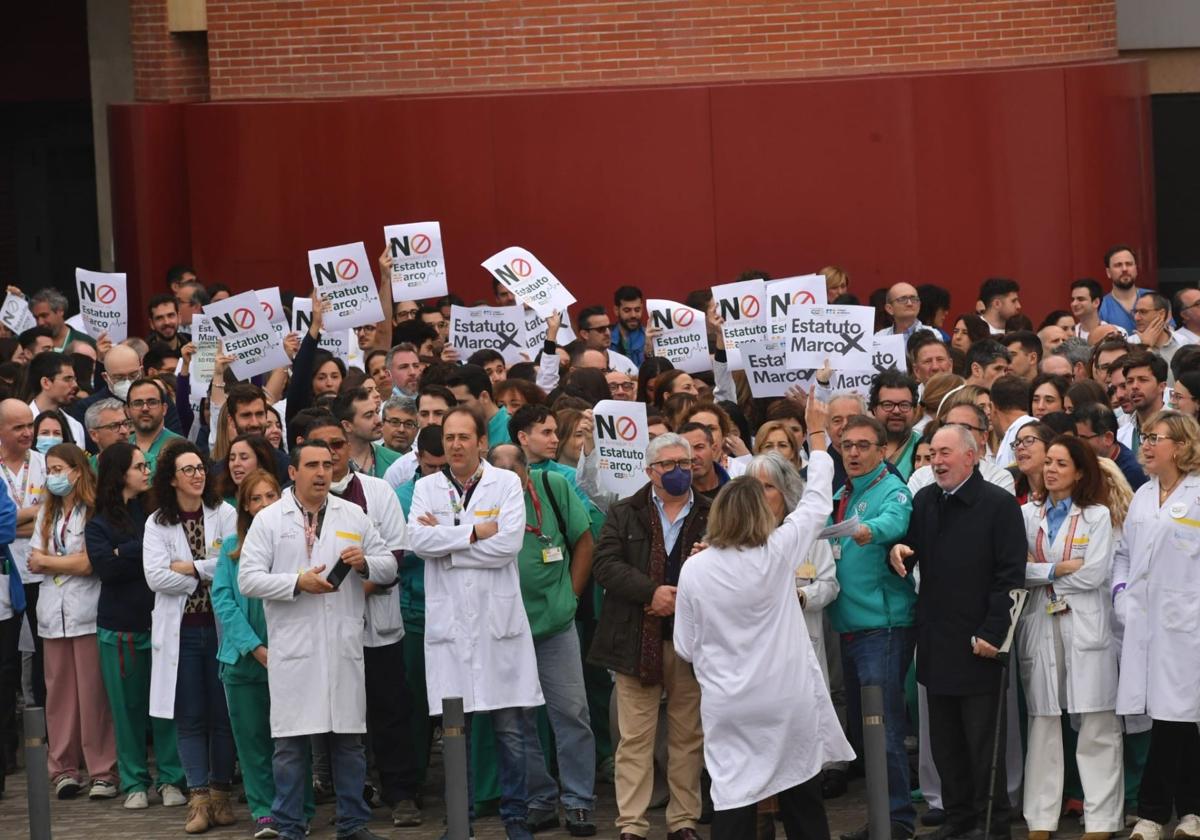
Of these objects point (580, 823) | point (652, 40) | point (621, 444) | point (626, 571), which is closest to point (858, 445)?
point (626, 571)

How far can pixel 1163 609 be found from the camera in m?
10.6

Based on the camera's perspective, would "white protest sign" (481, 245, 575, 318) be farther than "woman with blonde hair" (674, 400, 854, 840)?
Yes

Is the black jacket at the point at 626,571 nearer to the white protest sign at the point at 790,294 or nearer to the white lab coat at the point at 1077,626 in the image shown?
the white lab coat at the point at 1077,626

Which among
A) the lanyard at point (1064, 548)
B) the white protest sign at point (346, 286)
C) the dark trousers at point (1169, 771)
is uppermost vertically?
the white protest sign at point (346, 286)

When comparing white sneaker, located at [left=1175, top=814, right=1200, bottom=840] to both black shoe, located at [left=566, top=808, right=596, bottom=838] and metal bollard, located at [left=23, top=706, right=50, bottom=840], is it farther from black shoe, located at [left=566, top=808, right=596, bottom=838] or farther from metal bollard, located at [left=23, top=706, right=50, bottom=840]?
metal bollard, located at [left=23, top=706, right=50, bottom=840]

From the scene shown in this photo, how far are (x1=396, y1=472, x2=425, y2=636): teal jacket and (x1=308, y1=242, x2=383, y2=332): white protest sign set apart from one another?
4.36 metres

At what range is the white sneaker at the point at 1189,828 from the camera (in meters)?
10.8

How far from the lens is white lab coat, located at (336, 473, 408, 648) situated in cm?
1173

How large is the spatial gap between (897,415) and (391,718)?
10.8 feet

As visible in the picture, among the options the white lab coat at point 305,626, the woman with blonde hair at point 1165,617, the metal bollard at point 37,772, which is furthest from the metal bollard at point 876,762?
the metal bollard at point 37,772

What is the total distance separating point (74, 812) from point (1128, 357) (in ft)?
21.9

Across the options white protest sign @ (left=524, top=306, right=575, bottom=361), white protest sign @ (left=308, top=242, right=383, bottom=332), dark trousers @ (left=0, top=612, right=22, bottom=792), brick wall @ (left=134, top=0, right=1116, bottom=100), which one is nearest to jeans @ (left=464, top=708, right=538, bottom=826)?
dark trousers @ (left=0, top=612, right=22, bottom=792)

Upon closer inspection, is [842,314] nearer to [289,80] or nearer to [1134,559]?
[1134,559]

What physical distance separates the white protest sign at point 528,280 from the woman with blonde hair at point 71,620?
208 inches
